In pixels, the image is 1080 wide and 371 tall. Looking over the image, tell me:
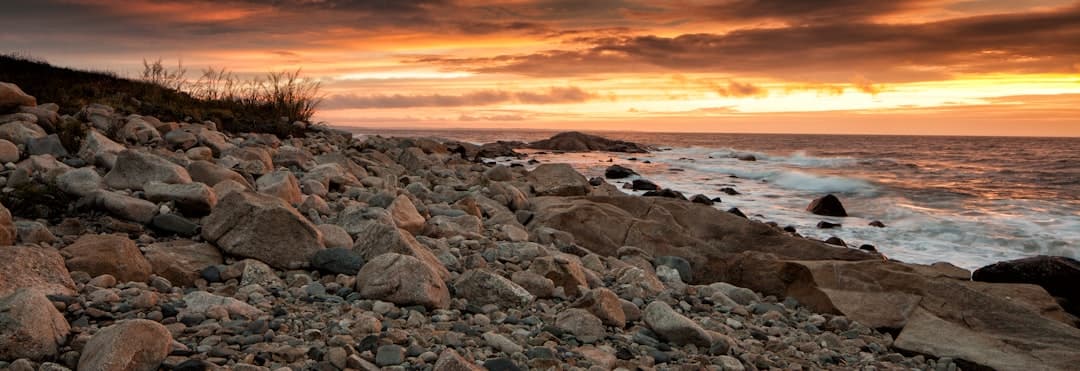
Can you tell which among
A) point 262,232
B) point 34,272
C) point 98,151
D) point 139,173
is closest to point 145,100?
point 98,151

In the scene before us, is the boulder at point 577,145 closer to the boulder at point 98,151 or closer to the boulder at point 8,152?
the boulder at point 98,151

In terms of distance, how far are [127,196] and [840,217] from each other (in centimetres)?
1577

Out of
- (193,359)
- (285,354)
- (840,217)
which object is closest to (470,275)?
(285,354)

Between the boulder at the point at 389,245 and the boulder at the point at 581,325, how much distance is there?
955mm

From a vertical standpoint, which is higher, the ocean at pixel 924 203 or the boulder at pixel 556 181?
the boulder at pixel 556 181

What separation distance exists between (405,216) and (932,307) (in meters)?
4.88

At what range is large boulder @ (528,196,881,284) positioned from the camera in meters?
8.03

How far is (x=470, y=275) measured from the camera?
474cm

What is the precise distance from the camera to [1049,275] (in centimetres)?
898

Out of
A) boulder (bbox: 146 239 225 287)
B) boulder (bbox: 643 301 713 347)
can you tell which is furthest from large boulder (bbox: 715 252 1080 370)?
boulder (bbox: 146 239 225 287)

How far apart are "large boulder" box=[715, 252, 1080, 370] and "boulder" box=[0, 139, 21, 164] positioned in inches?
277

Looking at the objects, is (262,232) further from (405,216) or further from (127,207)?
(405,216)

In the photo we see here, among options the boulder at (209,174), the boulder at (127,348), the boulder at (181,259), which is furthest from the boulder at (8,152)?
the boulder at (127,348)

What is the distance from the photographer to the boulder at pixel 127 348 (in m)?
2.99
